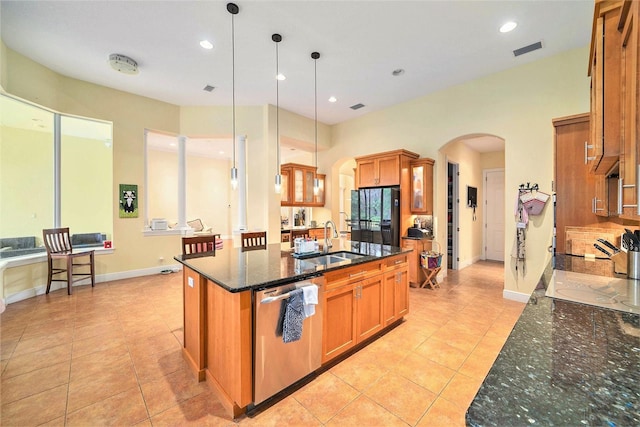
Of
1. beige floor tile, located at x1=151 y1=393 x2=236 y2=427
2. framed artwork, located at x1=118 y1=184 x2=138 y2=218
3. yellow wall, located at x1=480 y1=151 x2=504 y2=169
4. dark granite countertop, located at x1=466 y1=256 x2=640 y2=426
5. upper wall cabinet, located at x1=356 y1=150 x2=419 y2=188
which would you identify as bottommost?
beige floor tile, located at x1=151 y1=393 x2=236 y2=427

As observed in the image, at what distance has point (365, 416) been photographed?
68.8 inches

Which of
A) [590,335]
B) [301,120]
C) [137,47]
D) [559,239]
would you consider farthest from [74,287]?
[559,239]

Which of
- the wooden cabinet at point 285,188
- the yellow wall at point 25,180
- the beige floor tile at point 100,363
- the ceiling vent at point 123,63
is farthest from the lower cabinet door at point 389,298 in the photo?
the yellow wall at point 25,180

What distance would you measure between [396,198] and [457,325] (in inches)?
92.8

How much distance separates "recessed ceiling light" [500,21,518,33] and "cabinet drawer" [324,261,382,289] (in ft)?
10.5

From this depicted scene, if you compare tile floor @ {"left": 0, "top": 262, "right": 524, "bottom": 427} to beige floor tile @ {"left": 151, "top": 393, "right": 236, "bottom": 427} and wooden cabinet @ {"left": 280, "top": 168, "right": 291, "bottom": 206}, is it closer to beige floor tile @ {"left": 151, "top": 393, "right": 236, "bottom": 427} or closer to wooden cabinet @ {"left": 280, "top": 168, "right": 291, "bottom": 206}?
beige floor tile @ {"left": 151, "top": 393, "right": 236, "bottom": 427}

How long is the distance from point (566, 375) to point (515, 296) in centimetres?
392

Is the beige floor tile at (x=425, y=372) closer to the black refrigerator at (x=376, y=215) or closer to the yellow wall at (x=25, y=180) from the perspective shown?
the black refrigerator at (x=376, y=215)

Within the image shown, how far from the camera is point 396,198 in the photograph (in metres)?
4.76

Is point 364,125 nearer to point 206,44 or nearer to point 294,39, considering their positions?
point 294,39

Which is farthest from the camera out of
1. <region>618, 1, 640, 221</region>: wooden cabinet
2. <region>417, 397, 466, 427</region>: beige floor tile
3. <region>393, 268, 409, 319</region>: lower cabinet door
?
<region>393, 268, 409, 319</region>: lower cabinet door

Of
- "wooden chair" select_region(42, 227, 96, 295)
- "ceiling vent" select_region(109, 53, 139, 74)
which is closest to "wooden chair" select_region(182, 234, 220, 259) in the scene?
"wooden chair" select_region(42, 227, 96, 295)

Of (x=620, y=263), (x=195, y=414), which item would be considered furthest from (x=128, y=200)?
(x=620, y=263)

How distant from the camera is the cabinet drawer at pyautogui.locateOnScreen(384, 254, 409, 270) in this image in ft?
9.19
